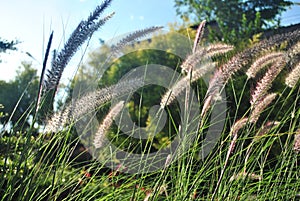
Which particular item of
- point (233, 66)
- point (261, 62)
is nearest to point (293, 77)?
point (261, 62)

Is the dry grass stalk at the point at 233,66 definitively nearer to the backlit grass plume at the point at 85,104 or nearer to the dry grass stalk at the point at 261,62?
the dry grass stalk at the point at 261,62

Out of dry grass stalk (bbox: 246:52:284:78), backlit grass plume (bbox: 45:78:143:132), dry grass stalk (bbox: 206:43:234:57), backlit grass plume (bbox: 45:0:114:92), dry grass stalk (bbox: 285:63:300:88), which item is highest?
backlit grass plume (bbox: 45:0:114:92)

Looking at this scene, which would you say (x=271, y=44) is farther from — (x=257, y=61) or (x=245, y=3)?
(x=245, y=3)

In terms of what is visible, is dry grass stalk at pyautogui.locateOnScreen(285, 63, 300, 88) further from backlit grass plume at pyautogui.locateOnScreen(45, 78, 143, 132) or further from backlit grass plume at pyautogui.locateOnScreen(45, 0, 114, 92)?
backlit grass plume at pyautogui.locateOnScreen(45, 0, 114, 92)

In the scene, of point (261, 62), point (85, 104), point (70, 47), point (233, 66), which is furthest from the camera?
point (261, 62)

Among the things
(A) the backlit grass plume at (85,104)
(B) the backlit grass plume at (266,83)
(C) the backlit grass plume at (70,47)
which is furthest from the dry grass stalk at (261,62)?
(C) the backlit grass plume at (70,47)

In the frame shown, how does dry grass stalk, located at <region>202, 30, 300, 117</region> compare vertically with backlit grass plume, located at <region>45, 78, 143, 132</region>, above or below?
below

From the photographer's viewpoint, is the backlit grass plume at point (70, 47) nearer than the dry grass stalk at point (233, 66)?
Yes

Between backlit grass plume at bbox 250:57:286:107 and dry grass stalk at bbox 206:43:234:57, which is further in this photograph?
dry grass stalk at bbox 206:43:234:57

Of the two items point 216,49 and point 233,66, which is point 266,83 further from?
point 216,49

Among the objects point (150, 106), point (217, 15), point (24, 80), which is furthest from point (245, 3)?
point (150, 106)

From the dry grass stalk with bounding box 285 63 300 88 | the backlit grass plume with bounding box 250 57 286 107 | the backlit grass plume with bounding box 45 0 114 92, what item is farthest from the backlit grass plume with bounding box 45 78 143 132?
the dry grass stalk with bounding box 285 63 300 88

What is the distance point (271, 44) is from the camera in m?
1.71

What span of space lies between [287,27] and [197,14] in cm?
504
